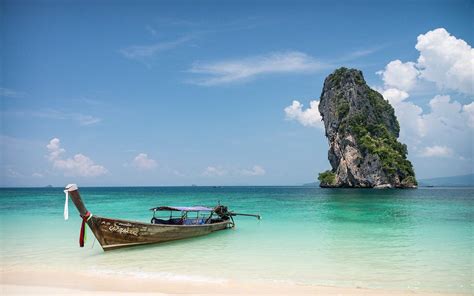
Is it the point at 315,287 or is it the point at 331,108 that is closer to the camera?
the point at 315,287

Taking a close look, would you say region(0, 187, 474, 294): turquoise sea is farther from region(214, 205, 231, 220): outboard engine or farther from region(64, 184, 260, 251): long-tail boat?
region(214, 205, 231, 220): outboard engine

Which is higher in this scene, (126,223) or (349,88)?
(349,88)

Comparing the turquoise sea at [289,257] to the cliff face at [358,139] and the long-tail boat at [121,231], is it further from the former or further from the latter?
the cliff face at [358,139]

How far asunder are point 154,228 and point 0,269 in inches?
195

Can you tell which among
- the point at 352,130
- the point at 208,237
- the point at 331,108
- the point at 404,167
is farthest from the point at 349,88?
the point at 208,237

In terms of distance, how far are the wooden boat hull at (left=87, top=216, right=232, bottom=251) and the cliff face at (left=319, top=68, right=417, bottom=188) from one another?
73993 mm

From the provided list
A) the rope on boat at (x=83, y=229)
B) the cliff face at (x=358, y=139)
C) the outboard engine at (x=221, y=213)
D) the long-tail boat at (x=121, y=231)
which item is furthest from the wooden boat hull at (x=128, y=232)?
the cliff face at (x=358, y=139)

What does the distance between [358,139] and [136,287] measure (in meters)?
80.9

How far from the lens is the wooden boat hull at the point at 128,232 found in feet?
40.4

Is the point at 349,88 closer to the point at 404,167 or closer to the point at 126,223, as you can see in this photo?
the point at 404,167

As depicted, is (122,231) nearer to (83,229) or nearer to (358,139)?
(83,229)

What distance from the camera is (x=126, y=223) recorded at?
13.0m

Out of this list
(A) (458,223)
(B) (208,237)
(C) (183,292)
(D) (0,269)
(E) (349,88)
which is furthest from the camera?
(E) (349,88)

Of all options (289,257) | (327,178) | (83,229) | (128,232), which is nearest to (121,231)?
(128,232)
